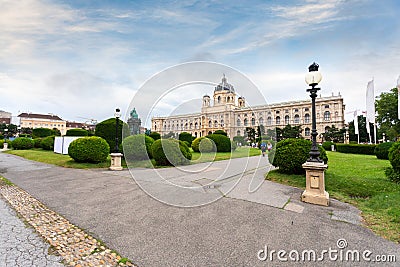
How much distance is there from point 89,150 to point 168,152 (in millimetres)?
4304

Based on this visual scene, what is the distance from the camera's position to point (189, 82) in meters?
4.84

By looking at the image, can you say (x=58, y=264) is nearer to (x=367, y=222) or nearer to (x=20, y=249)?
(x=20, y=249)

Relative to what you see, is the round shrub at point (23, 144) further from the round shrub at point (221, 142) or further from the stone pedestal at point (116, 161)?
the round shrub at point (221, 142)

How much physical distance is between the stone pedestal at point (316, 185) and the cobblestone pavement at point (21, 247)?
486cm

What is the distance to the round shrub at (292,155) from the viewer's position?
6.96 meters

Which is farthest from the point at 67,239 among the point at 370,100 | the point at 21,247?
the point at 370,100

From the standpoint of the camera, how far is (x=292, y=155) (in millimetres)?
7090

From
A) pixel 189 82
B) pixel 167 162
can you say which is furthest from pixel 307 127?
pixel 189 82

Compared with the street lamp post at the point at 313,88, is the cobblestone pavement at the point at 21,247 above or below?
below

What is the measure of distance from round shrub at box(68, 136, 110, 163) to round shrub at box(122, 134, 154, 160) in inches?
45.5

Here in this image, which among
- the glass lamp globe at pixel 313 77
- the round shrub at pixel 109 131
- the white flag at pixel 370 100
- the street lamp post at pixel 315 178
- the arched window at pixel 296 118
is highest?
the arched window at pixel 296 118

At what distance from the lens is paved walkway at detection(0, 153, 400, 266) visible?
2666 millimetres

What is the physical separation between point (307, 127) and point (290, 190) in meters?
68.7

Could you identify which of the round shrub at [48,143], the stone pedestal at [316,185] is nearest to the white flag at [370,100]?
the stone pedestal at [316,185]
